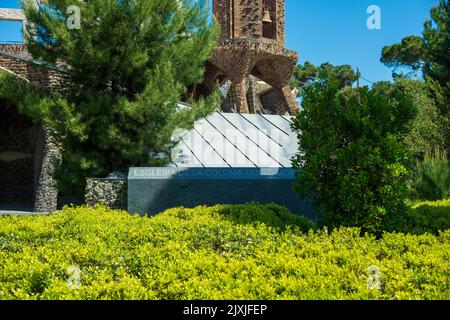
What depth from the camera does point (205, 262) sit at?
3.71 meters

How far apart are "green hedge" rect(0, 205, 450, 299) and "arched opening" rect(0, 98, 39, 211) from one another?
16.4m

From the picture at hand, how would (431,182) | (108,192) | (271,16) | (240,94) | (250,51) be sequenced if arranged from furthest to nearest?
(271,16)
(240,94)
(250,51)
(431,182)
(108,192)

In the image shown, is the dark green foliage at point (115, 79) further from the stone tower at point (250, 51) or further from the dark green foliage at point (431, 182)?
the stone tower at point (250, 51)

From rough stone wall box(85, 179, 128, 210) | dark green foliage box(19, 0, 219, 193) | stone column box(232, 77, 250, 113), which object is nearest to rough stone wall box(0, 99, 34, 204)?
stone column box(232, 77, 250, 113)

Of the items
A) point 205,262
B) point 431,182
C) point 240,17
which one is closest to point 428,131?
point 431,182

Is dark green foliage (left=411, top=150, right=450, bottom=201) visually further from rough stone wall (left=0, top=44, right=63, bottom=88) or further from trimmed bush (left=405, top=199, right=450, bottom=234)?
rough stone wall (left=0, top=44, right=63, bottom=88)

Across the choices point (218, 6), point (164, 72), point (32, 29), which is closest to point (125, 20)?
point (164, 72)

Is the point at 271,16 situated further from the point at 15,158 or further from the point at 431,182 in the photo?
the point at 15,158

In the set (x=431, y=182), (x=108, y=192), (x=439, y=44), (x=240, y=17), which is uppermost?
(x=240, y=17)

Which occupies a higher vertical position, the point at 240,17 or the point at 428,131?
the point at 240,17

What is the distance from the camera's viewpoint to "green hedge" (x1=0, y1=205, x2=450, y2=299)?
3.12m

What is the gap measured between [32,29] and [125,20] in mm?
2385

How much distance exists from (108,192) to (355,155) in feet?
17.7
